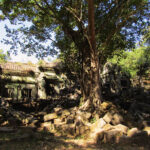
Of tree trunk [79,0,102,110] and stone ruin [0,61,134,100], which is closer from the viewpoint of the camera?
tree trunk [79,0,102,110]

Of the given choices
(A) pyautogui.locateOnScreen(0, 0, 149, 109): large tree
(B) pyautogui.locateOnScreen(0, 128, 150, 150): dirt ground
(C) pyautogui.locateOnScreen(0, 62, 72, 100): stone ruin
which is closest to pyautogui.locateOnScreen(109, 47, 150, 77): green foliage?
(C) pyautogui.locateOnScreen(0, 62, 72, 100): stone ruin

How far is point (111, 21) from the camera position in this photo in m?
10.7

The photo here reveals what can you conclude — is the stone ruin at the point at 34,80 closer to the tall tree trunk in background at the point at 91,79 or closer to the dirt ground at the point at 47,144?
the tall tree trunk in background at the point at 91,79

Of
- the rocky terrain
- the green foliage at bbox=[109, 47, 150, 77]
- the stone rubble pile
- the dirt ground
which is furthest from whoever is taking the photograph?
the green foliage at bbox=[109, 47, 150, 77]

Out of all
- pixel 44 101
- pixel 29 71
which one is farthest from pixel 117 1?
pixel 29 71

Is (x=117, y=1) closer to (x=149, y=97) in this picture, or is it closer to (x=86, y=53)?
(x=86, y=53)

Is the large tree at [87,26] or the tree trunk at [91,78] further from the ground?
the large tree at [87,26]

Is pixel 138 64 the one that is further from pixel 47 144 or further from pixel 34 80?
pixel 47 144

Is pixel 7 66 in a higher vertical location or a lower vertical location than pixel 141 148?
higher

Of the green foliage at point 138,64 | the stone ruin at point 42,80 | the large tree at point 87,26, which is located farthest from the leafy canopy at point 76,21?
the green foliage at point 138,64

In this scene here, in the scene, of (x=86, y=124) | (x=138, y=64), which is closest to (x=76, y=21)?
(x=86, y=124)

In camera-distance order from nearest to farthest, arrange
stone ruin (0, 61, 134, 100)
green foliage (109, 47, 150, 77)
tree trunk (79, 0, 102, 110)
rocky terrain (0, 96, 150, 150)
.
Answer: rocky terrain (0, 96, 150, 150), tree trunk (79, 0, 102, 110), stone ruin (0, 61, 134, 100), green foliage (109, 47, 150, 77)

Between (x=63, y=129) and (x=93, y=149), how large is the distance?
227cm

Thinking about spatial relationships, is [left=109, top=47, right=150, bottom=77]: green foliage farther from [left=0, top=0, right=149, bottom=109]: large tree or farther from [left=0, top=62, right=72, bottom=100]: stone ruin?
[left=0, top=0, right=149, bottom=109]: large tree
